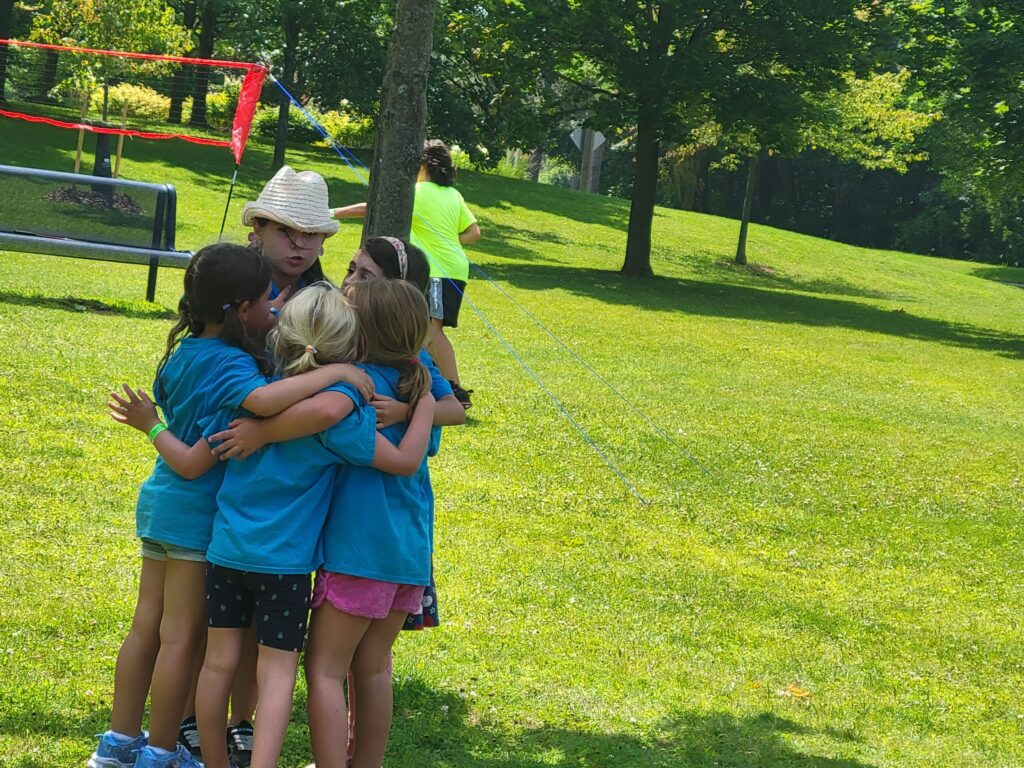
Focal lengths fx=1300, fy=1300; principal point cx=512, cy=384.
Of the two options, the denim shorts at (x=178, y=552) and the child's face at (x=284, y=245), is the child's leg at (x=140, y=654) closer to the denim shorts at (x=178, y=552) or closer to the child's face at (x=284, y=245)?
the denim shorts at (x=178, y=552)

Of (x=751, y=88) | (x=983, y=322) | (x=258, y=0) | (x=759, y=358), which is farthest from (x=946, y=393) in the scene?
(x=258, y=0)

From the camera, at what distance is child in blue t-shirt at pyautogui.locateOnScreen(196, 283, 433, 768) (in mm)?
3309

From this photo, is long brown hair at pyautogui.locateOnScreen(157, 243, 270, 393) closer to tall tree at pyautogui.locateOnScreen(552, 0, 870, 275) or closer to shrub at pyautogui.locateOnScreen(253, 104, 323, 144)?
tall tree at pyautogui.locateOnScreen(552, 0, 870, 275)

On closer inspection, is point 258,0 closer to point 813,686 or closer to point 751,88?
point 751,88

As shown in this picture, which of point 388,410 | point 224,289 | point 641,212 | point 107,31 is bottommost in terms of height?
point 388,410

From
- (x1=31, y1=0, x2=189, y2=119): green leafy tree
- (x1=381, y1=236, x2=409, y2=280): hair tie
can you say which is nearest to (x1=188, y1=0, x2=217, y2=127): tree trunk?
(x1=31, y1=0, x2=189, y2=119): green leafy tree

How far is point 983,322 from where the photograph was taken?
26.2m

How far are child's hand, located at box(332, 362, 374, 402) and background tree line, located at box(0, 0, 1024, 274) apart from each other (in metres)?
18.6

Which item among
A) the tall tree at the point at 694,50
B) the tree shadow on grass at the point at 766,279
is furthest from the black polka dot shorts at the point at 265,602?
the tree shadow on grass at the point at 766,279

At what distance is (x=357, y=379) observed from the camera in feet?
11.1

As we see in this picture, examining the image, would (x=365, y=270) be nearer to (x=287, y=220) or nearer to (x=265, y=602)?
(x=287, y=220)

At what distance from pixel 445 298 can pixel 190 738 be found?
5.52 m

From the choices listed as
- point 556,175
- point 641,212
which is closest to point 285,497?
point 641,212

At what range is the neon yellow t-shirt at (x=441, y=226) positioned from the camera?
8.57m
